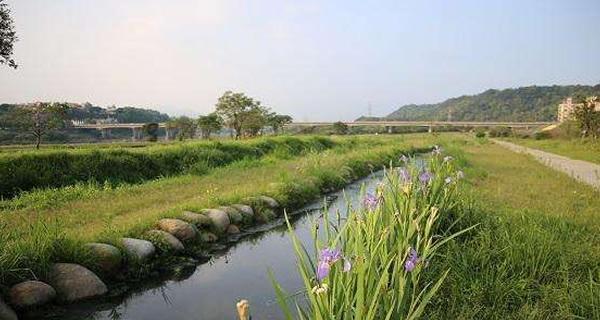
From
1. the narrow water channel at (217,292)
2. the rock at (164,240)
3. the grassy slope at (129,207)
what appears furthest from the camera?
the rock at (164,240)

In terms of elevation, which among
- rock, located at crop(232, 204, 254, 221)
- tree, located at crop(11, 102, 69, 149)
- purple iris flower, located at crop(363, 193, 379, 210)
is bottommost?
rock, located at crop(232, 204, 254, 221)

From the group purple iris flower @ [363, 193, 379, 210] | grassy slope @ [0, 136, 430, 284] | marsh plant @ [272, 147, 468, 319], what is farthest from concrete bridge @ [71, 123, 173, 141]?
marsh plant @ [272, 147, 468, 319]

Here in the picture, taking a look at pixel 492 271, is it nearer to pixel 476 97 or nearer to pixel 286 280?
pixel 286 280

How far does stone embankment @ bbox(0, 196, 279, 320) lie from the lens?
4496 millimetres

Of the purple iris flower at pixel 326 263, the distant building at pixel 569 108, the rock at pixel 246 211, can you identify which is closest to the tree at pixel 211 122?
the distant building at pixel 569 108

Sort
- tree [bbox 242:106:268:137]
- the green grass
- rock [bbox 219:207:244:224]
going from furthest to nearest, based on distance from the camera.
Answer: tree [bbox 242:106:268:137] → the green grass → rock [bbox 219:207:244:224]

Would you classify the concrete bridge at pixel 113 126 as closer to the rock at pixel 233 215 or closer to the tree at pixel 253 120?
the tree at pixel 253 120

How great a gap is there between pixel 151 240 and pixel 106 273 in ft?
3.04

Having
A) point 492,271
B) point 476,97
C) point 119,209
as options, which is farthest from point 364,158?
point 476,97

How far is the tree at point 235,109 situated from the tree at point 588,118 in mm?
30532

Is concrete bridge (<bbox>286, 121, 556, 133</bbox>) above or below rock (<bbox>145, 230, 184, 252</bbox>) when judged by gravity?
below

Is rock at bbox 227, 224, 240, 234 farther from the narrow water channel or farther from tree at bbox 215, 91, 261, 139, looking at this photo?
tree at bbox 215, 91, 261, 139

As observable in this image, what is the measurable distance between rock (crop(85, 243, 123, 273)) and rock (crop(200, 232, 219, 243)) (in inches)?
67.3

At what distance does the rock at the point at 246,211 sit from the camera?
28.1 feet
